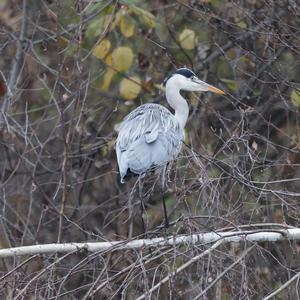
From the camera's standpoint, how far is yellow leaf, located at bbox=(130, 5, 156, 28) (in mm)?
5678

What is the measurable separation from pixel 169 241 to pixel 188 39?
2513 mm

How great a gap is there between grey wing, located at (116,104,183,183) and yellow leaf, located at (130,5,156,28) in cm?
75

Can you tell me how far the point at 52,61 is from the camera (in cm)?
699

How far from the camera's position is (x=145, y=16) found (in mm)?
5941

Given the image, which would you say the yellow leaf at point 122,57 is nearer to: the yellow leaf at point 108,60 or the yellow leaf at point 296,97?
the yellow leaf at point 108,60

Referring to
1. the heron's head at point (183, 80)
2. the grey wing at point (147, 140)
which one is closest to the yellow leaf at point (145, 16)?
the heron's head at point (183, 80)

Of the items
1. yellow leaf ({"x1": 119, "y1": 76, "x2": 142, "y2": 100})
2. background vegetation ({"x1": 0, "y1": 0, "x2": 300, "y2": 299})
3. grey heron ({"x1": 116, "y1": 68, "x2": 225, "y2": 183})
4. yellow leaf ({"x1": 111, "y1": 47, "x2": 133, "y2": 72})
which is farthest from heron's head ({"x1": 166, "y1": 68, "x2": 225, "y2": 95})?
yellow leaf ({"x1": 119, "y1": 76, "x2": 142, "y2": 100})

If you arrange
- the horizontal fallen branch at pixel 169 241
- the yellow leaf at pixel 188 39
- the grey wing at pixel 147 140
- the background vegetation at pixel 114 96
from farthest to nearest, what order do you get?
the yellow leaf at pixel 188 39, the background vegetation at pixel 114 96, the grey wing at pixel 147 140, the horizontal fallen branch at pixel 169 241

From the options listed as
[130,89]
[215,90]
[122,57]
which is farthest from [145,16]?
[215,90]

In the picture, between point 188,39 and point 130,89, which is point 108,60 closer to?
point 130,89

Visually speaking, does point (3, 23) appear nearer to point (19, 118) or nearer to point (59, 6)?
point (19, 118)

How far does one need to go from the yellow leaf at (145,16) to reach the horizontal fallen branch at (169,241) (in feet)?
7.02

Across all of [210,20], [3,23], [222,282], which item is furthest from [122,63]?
[222,282]

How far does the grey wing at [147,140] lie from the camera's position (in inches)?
182
